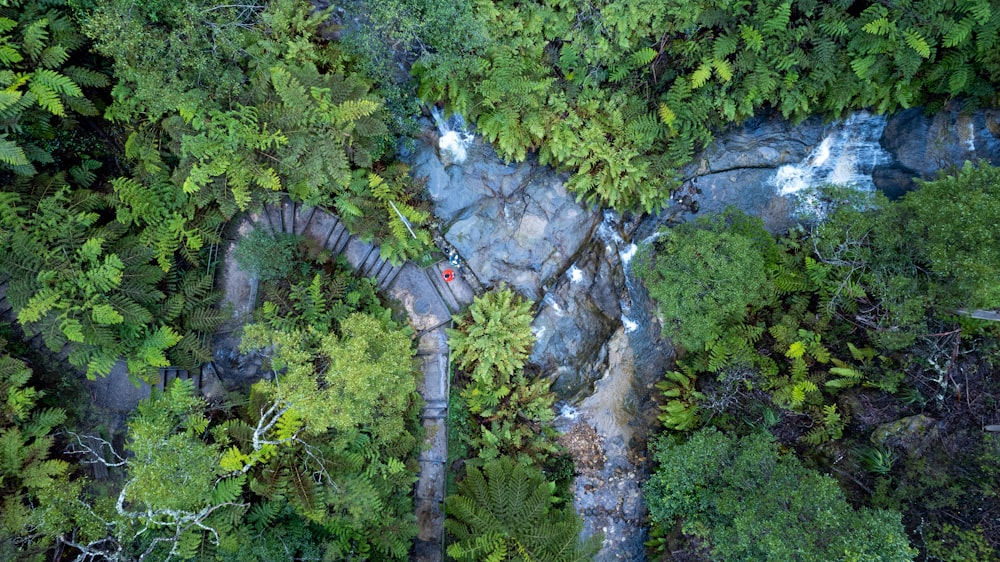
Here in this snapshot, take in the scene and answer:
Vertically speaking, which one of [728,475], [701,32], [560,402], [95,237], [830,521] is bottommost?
[830,521]

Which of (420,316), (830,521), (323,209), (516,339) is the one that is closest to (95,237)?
(323,209)

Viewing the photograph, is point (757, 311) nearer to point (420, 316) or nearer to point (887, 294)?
point (887, 294)

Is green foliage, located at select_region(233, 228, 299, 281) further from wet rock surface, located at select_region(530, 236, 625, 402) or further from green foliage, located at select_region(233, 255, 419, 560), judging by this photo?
wet rock surface, located at select_region(530, 236, 625, 402)

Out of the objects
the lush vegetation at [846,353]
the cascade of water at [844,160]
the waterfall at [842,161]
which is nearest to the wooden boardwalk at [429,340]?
the lush vegetation at [846,353]

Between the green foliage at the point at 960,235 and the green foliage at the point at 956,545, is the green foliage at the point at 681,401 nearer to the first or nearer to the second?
the green foliage at the point at 956,545

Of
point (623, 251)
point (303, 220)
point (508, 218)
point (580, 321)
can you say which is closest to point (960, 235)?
point (623, 251)

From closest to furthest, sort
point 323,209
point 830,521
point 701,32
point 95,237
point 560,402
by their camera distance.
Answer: point 830,521 → point 95,237 → point 701,32 → point 323,209 → point 560,402

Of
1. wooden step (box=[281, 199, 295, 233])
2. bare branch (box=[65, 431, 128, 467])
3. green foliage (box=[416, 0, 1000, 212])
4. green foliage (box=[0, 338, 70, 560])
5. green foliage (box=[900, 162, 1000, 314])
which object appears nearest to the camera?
green foliage (box=[900, 162, 1000, 314])

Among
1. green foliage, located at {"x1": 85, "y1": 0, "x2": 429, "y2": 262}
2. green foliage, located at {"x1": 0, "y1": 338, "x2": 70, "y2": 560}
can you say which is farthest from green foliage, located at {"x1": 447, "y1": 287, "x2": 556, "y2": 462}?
green foliage, located at {"x1": 0, "y1": 338, "x2": 70, "y2": 560}
